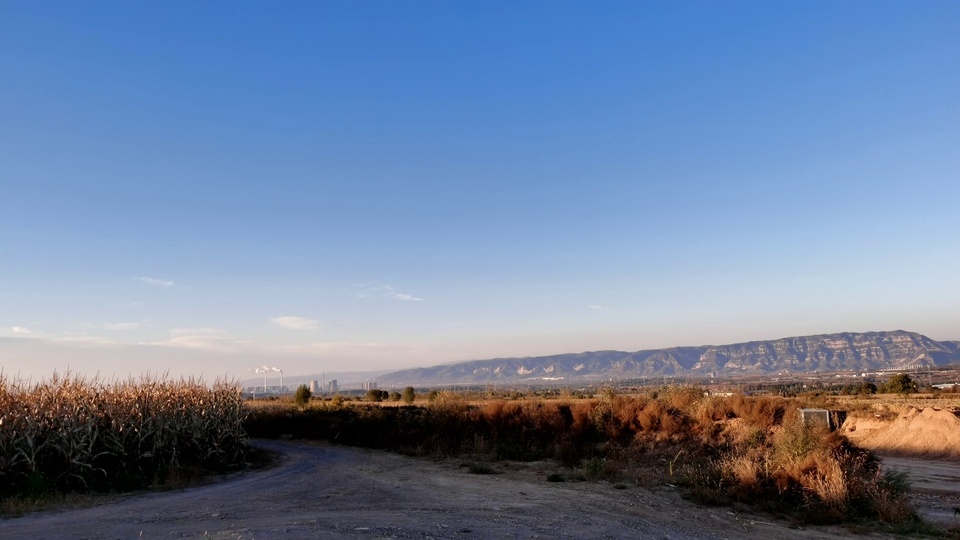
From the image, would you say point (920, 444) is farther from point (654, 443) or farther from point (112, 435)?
point (112, 435)

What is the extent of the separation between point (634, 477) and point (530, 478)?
324 centimetres

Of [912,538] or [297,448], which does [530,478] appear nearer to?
[912,538]

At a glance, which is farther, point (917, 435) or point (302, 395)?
point (302, 395)

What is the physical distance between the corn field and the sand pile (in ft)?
98.2

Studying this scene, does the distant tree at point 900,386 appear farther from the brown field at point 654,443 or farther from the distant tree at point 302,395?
the distant tree at point 302,395

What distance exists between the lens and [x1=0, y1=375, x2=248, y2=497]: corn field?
58.3ft

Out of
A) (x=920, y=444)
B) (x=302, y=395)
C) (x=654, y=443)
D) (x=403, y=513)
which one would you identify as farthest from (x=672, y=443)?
(x=302, y=395)

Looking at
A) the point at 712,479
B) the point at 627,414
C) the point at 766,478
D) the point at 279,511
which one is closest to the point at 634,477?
the point at 712,479

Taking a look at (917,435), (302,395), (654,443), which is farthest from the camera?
(302,395)

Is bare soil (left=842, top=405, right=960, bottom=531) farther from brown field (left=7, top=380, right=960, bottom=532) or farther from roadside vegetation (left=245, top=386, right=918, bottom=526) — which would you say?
roadside vegetation (left=245, top=386, right=918, bottom=526)

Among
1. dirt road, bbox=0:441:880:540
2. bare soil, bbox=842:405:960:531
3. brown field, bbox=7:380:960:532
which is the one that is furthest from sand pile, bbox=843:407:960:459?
dirt road, bbox=0:441:880:540

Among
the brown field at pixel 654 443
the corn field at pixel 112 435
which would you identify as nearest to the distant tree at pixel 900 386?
the brown field at pixel 654 443

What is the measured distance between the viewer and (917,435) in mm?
33562

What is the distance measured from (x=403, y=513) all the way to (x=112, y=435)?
1149 centimetres
